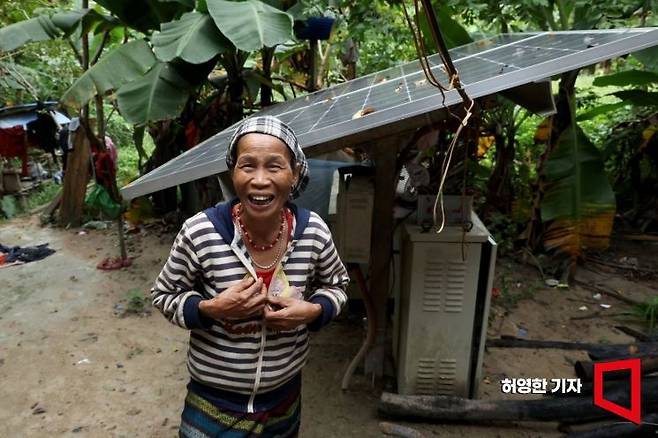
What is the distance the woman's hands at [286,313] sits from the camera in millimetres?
1551

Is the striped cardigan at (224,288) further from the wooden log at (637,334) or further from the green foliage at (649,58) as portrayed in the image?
the green foliage at (649,58)

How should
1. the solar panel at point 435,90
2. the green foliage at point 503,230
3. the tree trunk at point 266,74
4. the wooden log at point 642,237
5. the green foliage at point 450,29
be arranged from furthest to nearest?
the wooden log at point 642,237 → the green foliage at point 503,230 → the tree trunk at point 266,74 → the green foliage at point 450,29 → the solar panel at point 435,90

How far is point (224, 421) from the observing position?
1.71 metres

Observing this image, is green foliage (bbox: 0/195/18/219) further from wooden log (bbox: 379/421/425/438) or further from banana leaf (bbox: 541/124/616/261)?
banana leaf (bbox: 541/124/616/261)

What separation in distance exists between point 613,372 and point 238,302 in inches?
114

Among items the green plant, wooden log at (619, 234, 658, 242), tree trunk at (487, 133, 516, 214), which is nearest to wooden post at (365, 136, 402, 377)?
tree trunk at (487, 133, 516, 214)

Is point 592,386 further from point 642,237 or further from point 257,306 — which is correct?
point 642,237

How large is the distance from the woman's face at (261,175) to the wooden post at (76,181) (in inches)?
270

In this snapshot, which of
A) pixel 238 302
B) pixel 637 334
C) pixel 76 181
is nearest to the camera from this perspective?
pixel 238 302

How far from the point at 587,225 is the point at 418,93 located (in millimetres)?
3763

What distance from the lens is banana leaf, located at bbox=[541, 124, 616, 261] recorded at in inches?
203

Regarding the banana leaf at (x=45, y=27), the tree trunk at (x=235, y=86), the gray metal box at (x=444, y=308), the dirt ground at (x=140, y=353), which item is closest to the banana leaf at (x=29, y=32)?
the banana leaf at (x=45, y=27)

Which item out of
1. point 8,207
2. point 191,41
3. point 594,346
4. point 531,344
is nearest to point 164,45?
point 191,41

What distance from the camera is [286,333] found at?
5.50ft
